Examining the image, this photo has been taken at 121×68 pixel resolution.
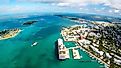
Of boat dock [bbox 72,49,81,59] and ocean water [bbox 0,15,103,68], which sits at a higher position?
boat dock [bbox 72,49,81,59]

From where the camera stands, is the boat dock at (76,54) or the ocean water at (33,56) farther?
the boat dock at (76,54)

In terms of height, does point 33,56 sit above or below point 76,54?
below

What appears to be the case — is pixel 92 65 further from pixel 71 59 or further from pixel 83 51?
pixel 83 51

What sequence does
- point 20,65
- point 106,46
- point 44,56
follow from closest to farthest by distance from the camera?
1. point 20,65
2. point 44,56
3. point 106,46

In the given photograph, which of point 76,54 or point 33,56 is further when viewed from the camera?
point 33,56

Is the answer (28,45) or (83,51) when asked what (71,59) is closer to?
(83,51)

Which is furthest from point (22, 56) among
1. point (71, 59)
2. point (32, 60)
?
point (71, 59)

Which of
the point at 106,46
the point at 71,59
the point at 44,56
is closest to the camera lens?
the point at 71,59

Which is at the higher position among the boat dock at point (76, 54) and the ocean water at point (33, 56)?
the boat dock at point (76, 54)

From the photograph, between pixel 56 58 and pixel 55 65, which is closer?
pixel 55 65

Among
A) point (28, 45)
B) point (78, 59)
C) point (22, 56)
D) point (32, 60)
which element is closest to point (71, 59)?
point (78, 59)

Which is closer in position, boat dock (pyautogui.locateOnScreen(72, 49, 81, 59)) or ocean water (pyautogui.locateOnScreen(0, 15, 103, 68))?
ocean water (pyautogui.locateOnScreen(0, 15, 103, 68))
